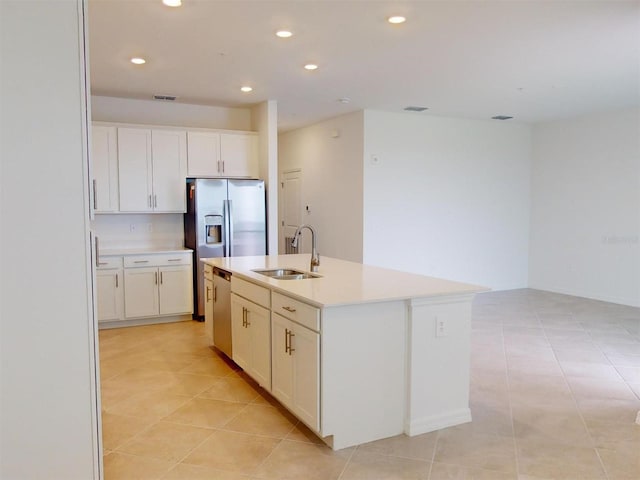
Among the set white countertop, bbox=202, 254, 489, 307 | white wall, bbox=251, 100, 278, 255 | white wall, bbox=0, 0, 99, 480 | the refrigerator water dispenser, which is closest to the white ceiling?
white wall, bbox=251, 100, 278, 255

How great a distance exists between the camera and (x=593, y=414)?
3363mm

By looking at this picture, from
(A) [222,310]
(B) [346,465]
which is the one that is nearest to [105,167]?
(A) [222,310]

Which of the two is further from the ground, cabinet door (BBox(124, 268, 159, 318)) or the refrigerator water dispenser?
the refrigerator water dispenser

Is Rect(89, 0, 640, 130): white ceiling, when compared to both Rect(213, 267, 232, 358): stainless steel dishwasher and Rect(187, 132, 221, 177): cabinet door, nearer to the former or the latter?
Rect(187, 132, 221, 177): cabinet door

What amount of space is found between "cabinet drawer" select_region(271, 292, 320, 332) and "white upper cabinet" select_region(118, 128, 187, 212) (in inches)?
127

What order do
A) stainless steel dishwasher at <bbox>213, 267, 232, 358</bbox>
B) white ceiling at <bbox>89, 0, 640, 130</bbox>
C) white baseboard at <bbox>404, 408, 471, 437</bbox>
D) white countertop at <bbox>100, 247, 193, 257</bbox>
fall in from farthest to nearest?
1. white countertop at <bbox>100, 247, 193, 257</bbox>
2. stainless steel dishwasher at <bbox>213, 267, 232, 358</bbox>
3. white ceiling at <bbox>89, 0, 640, 130</bbox>
4. white baseboard at <bbox>404, 408, 471, 437</bbox>

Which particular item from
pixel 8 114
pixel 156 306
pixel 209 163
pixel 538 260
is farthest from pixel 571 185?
pixel 8 114

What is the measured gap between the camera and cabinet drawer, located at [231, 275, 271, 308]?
343cm

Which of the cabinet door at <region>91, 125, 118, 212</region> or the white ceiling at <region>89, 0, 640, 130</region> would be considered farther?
the cabinet door at <region>91, 125, 118, 212</region>

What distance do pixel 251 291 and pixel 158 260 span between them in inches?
97.7

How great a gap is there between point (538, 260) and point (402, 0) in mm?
6194

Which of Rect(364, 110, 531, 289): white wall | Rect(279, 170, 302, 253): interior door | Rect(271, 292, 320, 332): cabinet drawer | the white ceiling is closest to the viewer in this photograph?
Rect(271, 292, 320, 332): cabinet drawer

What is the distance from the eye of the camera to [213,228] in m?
6.01

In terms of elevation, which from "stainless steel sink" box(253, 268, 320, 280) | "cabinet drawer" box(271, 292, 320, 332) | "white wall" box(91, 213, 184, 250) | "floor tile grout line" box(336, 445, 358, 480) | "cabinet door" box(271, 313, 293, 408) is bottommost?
"floor tile grout line" box(336, 445, 358, 480)
